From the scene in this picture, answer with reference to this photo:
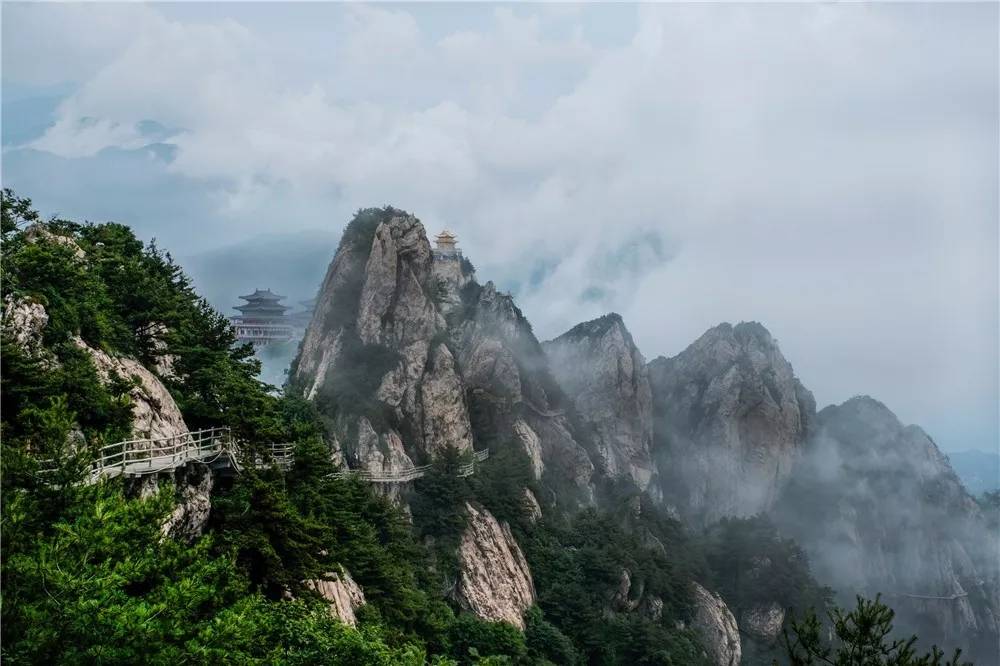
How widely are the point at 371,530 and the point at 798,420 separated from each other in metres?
84.7

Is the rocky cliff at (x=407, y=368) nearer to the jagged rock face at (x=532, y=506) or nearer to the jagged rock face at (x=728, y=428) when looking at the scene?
the jagged rock face at (x=532, y=506)

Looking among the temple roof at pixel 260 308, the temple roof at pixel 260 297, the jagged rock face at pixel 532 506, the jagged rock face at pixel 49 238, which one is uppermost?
the temple roof at pixel 260 297

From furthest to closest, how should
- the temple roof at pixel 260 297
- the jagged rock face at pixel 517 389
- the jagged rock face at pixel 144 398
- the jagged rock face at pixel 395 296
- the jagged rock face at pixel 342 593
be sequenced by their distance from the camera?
the temple roof at pixel 260 297 → the jagged rock face at pixel 517 389 → the jagged rock face at pixel 395 296 → the jagged rock face at pixel 342 593 → the jagged rock face at pixel 144 398

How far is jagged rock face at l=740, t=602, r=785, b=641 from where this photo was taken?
241 feet

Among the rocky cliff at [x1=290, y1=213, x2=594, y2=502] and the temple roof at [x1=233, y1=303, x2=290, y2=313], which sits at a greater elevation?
the temple roof at [x1=233, y1=303, x2=290, y2=313]

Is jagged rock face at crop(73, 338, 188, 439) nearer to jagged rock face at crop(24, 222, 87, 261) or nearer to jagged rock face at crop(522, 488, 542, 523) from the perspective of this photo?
jagged rock face at crop(24, 222, 87, 261)

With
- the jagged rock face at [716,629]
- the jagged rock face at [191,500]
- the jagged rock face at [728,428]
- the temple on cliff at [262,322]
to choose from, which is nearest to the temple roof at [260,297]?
the temple on cliff at [262,322]

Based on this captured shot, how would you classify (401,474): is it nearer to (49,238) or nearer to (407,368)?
(407,368)

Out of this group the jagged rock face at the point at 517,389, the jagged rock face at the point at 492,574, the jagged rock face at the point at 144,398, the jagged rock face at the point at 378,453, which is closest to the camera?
the jagged rock face at the point at 144,398

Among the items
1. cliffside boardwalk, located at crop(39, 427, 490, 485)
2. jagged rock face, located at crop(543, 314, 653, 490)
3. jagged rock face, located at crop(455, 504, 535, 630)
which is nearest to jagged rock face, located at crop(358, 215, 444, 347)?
jagged rock face, located at crop(455, 504, 535, 630)

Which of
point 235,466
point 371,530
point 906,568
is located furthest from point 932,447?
point 235,466

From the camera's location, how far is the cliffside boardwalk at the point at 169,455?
19.3m

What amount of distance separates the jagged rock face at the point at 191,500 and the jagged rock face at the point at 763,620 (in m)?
61.1

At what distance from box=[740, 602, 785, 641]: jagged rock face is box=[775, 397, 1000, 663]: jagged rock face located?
26623 millimetres
